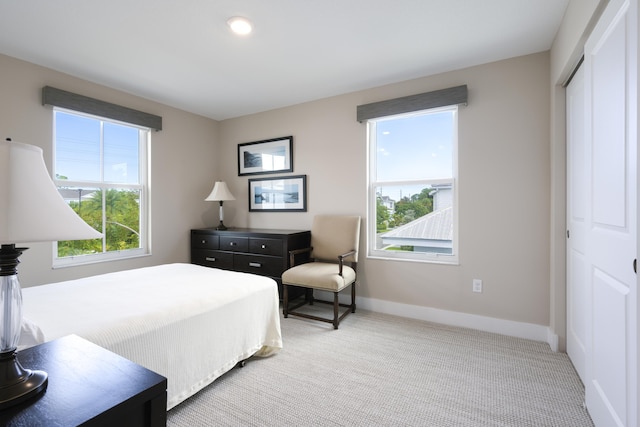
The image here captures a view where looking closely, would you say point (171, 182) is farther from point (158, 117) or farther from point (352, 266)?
point (352, 266)

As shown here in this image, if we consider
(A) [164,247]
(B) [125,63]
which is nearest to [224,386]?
(A) [164,247]

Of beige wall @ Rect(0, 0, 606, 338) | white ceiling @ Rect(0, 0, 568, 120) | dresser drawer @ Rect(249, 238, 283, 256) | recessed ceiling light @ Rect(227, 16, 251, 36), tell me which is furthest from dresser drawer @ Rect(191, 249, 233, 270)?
recessed ceiling light @ Rect(227, 16, 251, 36)

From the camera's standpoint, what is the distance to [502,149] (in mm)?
2719

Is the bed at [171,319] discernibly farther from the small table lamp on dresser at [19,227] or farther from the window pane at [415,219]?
the window pane at [415,219]

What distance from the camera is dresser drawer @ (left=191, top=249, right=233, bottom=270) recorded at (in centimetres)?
374

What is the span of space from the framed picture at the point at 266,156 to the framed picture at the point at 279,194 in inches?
5.4

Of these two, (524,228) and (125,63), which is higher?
(125,63)

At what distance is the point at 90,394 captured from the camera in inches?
30.9

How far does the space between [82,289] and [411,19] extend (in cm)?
284

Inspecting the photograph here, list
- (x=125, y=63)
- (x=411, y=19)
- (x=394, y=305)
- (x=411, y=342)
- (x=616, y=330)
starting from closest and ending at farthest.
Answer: (x=616, y=330) → (x=411, y=19) → (x=411, y=342) → (x=125, y=63) → (x=394, y=305)

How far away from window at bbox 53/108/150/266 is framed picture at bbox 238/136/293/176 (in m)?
1.19

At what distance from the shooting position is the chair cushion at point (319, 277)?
2.77 meters

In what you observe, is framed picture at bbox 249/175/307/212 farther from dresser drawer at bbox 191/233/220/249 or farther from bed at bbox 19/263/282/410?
bed at bbox 19/263/282/410

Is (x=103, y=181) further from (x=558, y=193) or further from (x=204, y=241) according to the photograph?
(x=558, y=193)
